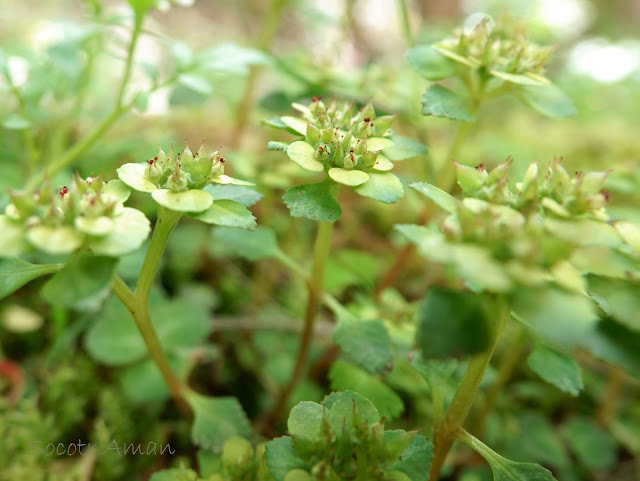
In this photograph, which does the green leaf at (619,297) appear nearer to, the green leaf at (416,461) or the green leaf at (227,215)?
the green leaf at (416,461)

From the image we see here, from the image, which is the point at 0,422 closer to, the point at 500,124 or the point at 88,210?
the point at 88,210

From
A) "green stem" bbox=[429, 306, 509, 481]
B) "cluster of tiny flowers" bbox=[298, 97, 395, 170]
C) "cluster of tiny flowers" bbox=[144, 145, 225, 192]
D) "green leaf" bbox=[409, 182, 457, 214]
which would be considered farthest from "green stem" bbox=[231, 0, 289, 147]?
"green stem" bbox=[429, 306, 509, 481]

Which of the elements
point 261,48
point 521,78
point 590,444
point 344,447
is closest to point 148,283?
point 344,447

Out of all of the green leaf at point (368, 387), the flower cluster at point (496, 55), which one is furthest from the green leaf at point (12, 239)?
the flower cluster at point (496, 55)

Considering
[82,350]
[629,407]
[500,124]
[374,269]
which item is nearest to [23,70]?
[82,350]

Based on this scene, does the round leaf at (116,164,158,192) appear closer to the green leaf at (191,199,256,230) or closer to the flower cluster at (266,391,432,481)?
the green leaf at (191,199,256,230)

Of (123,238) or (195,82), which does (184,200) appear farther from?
(195,82)
